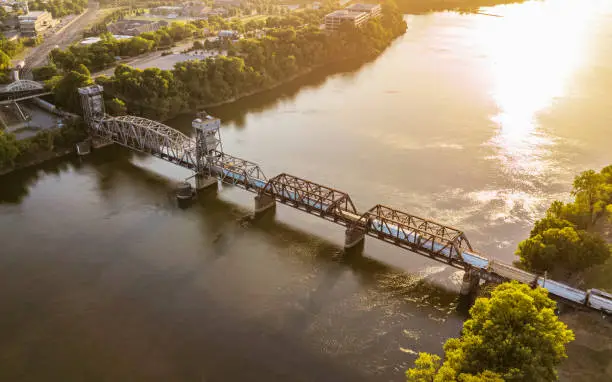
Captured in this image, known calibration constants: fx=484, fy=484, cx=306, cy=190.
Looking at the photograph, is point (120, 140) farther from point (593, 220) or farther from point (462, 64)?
point (462, 64)

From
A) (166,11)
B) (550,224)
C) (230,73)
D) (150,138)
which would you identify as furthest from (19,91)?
(166,11)

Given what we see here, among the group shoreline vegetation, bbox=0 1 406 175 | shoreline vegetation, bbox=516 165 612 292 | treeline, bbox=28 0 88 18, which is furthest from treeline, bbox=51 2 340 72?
shoreline vegetation, bbox=516 165 612 292

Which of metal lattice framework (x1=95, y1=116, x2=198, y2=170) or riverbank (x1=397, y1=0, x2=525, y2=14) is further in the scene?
riverbank (x1=397, y1=0, x2=525, y2=14)

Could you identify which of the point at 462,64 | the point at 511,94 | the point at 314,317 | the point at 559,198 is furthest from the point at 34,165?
the point at 462,64

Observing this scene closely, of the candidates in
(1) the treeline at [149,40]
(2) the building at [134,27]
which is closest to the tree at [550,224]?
(1) the treeline at [149,40]

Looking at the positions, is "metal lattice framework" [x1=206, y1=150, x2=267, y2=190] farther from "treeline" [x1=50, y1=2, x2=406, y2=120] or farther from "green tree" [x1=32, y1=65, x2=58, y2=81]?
"green tree" [x1=32, y1=65, x2=58, y2=81]

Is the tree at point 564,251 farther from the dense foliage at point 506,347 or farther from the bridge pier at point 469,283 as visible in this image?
the dense foliage at point 506,347

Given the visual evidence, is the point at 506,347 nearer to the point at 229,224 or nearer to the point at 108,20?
the point at 229,224
